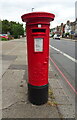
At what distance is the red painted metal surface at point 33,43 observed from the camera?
2.29 m

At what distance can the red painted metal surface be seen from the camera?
229 centimetres

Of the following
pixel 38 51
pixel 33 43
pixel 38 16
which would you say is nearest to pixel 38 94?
pixel 38 51

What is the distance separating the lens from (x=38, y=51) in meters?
2.42

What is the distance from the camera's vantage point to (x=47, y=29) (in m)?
2.42

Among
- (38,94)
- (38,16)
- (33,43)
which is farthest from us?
(38,94)

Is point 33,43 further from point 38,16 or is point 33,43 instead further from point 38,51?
point 38,16

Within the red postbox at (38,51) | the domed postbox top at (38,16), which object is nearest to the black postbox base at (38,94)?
the red postbox at (38,51)

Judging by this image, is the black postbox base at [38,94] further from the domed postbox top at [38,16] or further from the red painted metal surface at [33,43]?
the domed postbox top at [38,16]

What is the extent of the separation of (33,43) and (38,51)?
20cm

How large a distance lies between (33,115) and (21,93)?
938mm

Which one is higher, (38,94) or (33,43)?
(33,43)

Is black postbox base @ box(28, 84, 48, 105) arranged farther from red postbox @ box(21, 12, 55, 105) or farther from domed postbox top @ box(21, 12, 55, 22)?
domed postbox top @ box(21, 12, 55, 22)

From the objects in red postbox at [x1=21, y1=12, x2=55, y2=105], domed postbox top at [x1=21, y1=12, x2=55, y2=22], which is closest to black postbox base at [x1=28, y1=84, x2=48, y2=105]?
red postbox at [x1=21, y1=12, x2=55, y2=105]

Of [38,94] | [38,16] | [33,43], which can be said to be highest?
[38,16]
